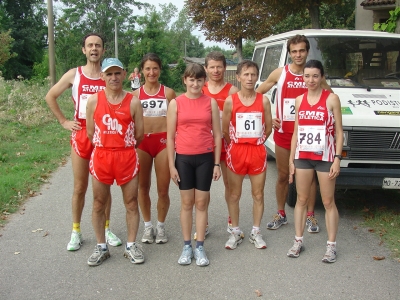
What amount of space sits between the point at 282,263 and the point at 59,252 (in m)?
2.27

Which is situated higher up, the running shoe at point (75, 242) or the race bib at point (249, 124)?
the race bib at point (249, 124)

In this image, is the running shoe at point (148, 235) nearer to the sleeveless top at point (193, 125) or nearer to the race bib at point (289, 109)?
the sleeveless top at point (193, 125)

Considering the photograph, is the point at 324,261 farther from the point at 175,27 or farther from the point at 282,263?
the point at 175,27

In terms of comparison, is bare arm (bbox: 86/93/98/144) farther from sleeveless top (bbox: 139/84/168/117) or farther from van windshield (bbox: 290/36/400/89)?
van windshield (bbox: 290/36/400/89)

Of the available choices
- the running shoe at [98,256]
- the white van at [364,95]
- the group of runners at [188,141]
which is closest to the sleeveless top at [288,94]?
the group of runners at [188,141]

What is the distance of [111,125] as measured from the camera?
14.2ft

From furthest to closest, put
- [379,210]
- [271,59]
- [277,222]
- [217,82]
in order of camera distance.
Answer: [271,59] → [379,210] → [277,222] → [217,82]

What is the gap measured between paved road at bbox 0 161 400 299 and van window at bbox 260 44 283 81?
115 inches

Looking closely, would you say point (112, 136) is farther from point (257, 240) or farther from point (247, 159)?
point (257, 240)

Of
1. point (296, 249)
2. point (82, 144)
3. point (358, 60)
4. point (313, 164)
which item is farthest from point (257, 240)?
point (358, 60)

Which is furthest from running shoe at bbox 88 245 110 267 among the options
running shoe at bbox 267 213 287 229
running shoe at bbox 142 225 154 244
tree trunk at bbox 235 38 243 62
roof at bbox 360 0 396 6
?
tree trunk at bbox 235 38 243 62

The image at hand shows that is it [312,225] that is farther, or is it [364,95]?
[364,95]

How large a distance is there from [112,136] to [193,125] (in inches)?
30.2

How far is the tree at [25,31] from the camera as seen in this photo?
47406 mm
